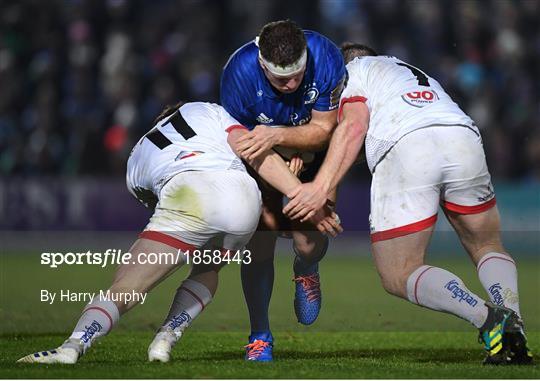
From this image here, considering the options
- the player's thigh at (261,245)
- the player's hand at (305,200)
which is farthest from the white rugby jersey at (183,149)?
the player's thigh at (261,245)

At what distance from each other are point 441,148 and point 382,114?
18.3 inches

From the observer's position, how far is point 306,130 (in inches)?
278

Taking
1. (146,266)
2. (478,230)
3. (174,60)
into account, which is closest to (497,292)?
(478,230)

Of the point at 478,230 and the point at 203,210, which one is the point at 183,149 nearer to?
the point at 203,210

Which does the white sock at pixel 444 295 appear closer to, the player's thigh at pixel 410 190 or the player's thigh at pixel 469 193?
the player's thigh at pixel 410 190

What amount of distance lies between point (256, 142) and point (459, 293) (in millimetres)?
1507

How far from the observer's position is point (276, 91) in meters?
7.01

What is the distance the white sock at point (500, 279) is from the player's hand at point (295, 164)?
1.29 metres

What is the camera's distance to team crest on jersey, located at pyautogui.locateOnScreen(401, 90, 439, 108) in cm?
685

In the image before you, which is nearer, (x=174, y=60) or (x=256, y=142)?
(x=256, y=142)

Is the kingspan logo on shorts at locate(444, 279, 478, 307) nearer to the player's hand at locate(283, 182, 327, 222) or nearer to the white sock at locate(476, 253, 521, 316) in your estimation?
the white sock at locate(476, 253, 521, 316)

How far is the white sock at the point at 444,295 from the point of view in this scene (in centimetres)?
621

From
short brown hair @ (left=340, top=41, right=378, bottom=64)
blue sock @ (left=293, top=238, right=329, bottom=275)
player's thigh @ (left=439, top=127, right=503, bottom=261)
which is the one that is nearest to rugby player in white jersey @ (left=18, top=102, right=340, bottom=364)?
blue sock @ (left=293, top=238, right=329, bottom=275)

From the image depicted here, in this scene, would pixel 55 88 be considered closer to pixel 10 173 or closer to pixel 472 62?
pixel 10 173
